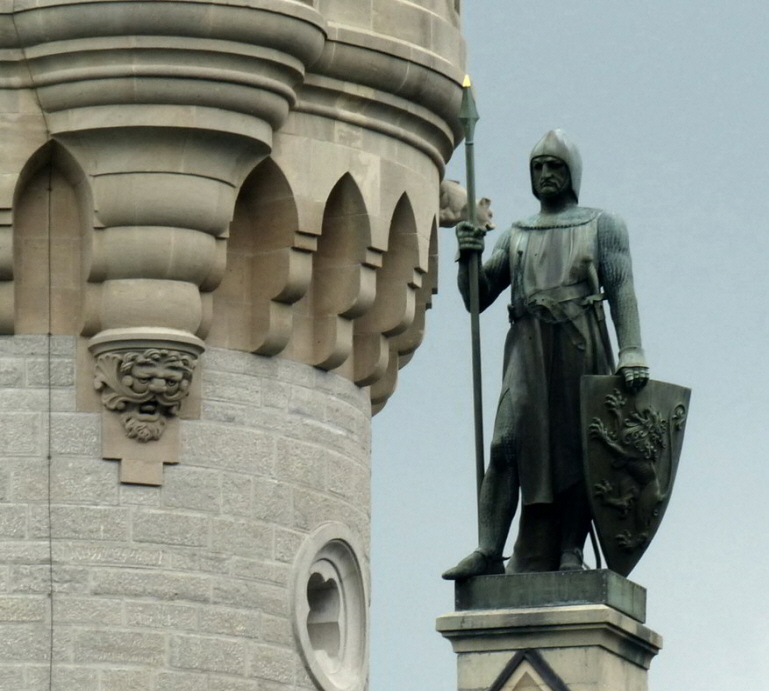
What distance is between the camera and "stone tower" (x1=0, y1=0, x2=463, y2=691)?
3750 centimetres

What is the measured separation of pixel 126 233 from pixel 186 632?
2.92m

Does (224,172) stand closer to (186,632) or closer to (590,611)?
(186,632)

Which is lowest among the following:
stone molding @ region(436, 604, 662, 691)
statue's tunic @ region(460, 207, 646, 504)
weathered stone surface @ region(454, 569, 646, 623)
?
stone molding @ region(436, 604, 662, 691)

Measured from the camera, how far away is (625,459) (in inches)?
1286

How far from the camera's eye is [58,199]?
1502 inches

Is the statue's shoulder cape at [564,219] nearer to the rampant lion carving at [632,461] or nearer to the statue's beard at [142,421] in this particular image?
the rampant lion carving at [632,461]

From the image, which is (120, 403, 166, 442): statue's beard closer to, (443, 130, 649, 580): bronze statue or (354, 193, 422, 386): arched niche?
(354, 193, 422, 386): arched niche

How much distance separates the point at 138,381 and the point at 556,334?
5377 mm

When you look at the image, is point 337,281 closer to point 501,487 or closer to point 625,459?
point 501,487

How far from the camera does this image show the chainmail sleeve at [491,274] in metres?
33.7

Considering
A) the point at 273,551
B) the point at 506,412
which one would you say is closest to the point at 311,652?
the point at 273,551

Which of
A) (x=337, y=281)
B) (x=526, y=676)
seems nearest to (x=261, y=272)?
(x=337, y=281)

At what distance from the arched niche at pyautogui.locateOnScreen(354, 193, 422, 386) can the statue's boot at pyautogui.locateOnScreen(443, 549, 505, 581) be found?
23.1 feet

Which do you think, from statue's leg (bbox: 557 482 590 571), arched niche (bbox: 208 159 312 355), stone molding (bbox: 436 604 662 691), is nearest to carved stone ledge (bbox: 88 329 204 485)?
arched niche (bbox: 208 159 312 355)
